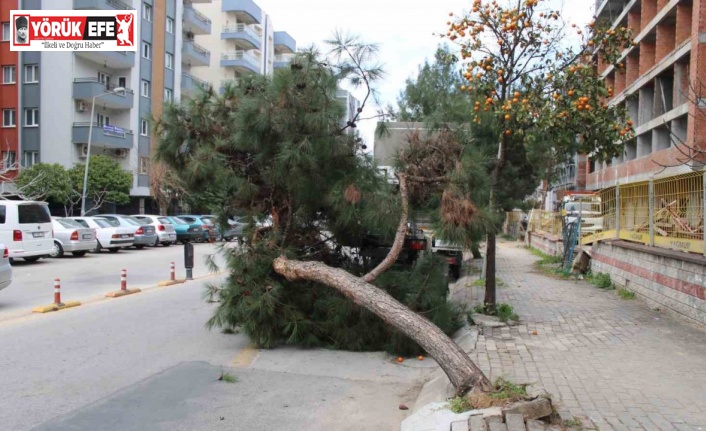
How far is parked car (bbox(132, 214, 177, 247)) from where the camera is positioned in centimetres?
2630

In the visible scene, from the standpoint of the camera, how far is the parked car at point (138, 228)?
77.4ft

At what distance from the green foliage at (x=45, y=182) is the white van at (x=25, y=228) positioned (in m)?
13.2

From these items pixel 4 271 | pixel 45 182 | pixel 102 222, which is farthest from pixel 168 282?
pixel 45 182

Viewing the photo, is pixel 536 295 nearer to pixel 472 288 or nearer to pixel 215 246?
pixel 472 288

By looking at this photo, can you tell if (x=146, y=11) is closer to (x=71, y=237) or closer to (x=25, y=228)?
(x=71, y=237)

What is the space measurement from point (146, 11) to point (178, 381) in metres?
39.4

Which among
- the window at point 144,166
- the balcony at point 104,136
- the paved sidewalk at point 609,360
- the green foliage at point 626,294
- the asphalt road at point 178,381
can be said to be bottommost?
the asphalt road at point 178,381

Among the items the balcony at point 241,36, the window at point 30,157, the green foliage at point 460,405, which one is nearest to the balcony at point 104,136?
the window at point 30,157

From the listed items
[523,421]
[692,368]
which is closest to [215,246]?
[523,421]

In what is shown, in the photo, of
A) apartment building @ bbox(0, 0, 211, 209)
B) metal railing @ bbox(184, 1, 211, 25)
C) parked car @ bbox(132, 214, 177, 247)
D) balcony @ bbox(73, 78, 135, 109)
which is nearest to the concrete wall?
parked car @ bbox(132, 214, 177, 247)

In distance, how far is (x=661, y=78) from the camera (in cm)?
2984

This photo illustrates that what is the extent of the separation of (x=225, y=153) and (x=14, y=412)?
3995mm

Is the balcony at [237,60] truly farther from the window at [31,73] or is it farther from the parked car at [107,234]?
the parked car at [107,234]

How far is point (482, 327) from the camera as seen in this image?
26.9 feet
